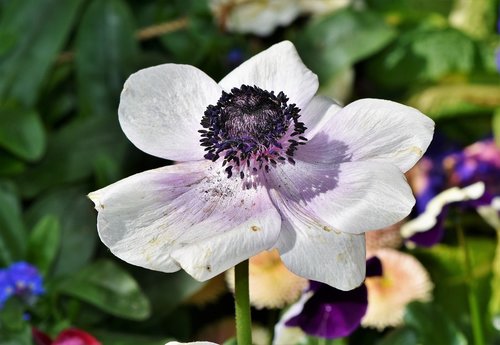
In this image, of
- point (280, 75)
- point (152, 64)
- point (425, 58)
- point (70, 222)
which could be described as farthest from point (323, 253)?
point (425, 58)

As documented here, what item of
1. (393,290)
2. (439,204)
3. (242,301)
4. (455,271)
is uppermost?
(242,301)

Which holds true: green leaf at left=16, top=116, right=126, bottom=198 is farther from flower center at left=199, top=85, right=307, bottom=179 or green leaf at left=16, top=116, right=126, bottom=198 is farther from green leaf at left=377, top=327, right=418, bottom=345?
flower center at left=199, top=85, right=307, bottom=179

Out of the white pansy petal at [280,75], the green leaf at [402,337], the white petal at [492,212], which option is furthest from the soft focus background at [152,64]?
the white pansy petal at [280,75]

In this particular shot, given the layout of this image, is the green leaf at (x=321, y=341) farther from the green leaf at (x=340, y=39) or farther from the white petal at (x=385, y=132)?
the green leaf at (x=340, y=39)

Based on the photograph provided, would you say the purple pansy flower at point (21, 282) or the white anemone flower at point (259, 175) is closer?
the white anemone flower at point (259, 175)

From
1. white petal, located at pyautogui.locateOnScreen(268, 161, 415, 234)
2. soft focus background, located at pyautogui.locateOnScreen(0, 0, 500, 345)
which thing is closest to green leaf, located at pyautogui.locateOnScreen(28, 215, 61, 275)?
soft focus background, located at pyautogui.locateOnScreen(0, 0, 500, 345)

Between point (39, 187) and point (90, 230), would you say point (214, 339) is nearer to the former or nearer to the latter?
point (90, 230)

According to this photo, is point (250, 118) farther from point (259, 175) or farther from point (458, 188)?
point (458, 188)
